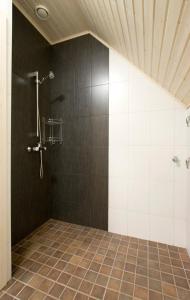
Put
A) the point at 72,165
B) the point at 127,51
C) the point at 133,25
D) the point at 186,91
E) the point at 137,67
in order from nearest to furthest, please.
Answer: the point at 133,25
the point at 186,91
the point at 127,51
the point at 137,67
the point at 72,165

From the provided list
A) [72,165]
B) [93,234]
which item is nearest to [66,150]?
[72,165]

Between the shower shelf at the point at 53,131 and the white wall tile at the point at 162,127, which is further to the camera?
the shower shelf at the point at 53,131

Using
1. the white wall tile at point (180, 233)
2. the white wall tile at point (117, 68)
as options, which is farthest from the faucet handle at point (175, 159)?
the white wall tile at point (117, 68)

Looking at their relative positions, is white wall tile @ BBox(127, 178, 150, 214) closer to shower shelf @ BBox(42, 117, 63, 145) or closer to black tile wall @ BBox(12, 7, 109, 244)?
black tile wall @ BBox(12, 7, 109, 244)

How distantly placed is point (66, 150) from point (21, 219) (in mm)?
961

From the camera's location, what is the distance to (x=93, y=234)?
1853 mm

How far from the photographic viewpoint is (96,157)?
6.37 ft

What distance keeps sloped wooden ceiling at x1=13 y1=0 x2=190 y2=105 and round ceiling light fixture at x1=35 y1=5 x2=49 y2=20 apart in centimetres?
4

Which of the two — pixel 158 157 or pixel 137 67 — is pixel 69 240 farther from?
pixel 137 67

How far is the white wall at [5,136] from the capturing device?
112 centimetres

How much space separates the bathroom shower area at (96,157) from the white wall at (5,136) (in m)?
0.25

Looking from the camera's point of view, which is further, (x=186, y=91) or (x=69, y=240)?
(x=69, y=240)

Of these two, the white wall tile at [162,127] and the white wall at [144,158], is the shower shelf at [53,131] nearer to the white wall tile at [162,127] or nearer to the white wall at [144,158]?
the white wall at [144,158]

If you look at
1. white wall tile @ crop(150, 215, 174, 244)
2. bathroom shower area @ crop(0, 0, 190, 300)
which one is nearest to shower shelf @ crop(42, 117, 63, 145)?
bathroom shower area @ crop(0, 0, 190, 300)
